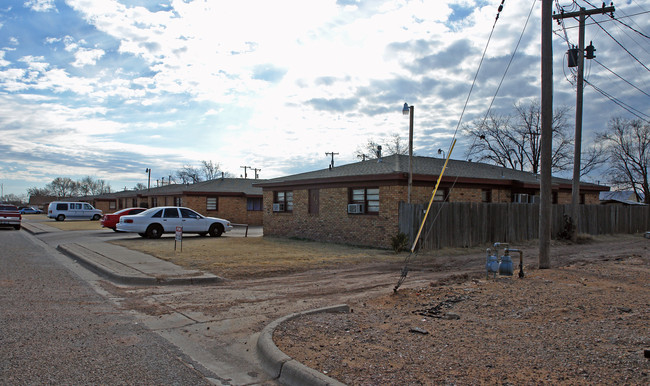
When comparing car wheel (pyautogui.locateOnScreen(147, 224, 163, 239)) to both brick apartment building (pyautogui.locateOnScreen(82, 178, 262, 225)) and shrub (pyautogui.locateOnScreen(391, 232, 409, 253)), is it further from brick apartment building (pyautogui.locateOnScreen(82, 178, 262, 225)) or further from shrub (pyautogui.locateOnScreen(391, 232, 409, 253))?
brick apartment building (pyautogui.locateOnScreen(82, 178, 262, 225))

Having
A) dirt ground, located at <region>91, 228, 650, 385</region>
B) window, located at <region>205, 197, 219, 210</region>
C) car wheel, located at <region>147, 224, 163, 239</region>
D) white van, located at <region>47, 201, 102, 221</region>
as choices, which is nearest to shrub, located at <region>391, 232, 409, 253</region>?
dirt ground, located at <region>91, 228, 650, 385</region>

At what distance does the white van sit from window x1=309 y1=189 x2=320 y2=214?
32.8 m

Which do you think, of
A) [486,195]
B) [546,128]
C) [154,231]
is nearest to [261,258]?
[546,128]

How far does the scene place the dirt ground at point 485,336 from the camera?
4.27 metres

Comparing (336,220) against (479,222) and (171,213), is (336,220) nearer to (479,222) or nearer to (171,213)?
(479,222)

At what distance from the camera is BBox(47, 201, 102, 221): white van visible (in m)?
46.4

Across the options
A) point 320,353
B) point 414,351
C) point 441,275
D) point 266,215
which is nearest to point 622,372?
point 414,351

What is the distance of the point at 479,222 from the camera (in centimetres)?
1894

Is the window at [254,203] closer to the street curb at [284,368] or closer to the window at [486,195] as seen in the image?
the window at [486,195]

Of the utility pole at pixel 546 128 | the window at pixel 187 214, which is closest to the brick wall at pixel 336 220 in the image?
the window at pixel 187 214

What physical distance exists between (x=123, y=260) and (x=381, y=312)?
916cm

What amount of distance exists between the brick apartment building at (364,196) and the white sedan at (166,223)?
297 centimetres

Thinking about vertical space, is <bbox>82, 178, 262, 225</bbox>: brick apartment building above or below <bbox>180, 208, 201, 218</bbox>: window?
above

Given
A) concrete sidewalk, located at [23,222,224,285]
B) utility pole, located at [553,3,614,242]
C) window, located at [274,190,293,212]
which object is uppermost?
utility pole, located at [553,3,614,242]
